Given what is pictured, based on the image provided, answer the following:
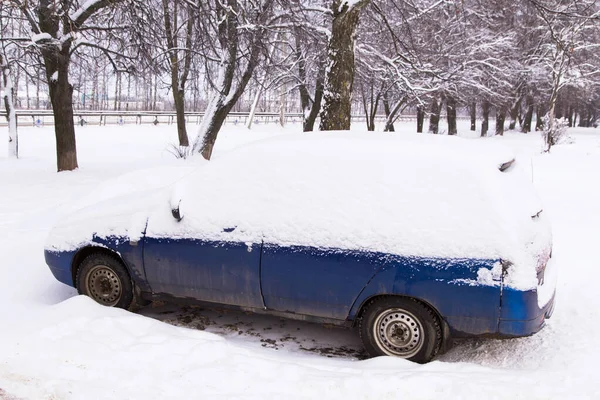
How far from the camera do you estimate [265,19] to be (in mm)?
13461

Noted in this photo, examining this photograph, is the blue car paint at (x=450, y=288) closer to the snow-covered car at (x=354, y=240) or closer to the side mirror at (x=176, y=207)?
the snow-covered car at (x=354, y=240)

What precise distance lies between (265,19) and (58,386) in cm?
1183

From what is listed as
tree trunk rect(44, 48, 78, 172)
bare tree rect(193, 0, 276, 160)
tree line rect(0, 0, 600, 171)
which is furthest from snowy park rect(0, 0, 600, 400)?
tree trunk rect(44, 48, 78, 172)

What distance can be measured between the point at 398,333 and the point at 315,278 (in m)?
0.76

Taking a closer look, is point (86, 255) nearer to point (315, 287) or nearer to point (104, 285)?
point (104, 285)

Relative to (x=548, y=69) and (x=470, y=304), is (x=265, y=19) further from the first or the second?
(x=548, y=69)

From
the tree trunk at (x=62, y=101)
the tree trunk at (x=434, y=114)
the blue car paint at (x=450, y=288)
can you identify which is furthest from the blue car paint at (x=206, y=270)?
the tree trunk at (x=434, y=114)

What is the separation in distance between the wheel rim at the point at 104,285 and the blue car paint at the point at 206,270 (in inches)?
15.5

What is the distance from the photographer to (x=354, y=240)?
3.88 metres

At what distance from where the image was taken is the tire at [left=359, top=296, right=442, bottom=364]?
12.5 ft

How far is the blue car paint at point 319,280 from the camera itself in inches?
143

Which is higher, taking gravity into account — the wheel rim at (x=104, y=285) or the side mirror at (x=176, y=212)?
the side mirror at (x=176, y=212)

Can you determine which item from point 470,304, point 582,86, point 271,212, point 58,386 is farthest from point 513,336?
point 582,86

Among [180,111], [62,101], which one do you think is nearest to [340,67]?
[62,101]
